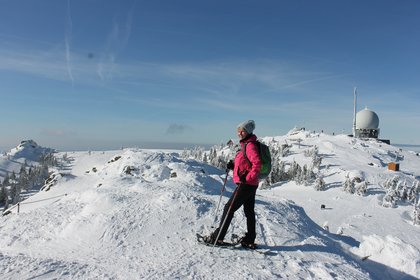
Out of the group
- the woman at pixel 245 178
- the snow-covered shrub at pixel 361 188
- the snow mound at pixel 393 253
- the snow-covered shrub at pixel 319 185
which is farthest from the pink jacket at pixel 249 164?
the snow-covered shrub at pixel 319 185

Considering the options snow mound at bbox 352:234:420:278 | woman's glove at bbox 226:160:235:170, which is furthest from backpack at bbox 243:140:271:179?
snow mound at bbox 352:234:420:278

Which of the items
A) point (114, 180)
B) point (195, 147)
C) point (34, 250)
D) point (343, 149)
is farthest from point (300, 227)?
point (195, 147)

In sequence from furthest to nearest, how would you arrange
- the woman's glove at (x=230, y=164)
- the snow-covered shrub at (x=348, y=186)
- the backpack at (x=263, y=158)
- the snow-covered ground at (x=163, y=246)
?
1. the snow-covered shrub at (x=348, y=186)
2. the woman's glove at (x=230, y=164)
3. the backpack at (x=263, y=158)
4. the snow-covered ground at (x=163, y=246)

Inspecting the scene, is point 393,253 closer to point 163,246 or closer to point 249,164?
point 249,164

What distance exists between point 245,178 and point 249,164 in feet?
0.97

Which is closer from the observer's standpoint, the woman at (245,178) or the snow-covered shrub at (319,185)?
the woman at (245,178)

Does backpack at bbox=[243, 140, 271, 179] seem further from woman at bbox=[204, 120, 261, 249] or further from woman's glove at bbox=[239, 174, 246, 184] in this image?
woman's glove at bbox=[239, 174, 246, 184]

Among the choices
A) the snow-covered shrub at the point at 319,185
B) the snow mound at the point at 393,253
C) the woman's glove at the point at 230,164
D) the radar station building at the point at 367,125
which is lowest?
the snow-covered shrub at the point at 319,185

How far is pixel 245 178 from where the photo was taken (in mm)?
6785

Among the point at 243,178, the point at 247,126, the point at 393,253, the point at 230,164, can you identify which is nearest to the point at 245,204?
the point at 243,178

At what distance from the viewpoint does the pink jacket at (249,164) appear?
259 inches

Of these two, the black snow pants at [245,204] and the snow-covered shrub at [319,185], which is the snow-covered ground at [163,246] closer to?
the black snow pants at [245,204]

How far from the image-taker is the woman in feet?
21.8

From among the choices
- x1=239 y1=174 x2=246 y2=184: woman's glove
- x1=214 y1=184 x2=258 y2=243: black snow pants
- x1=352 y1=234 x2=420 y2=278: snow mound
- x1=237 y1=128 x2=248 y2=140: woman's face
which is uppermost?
x1=237 y1=128 x2=248 y2=140: woman's face
